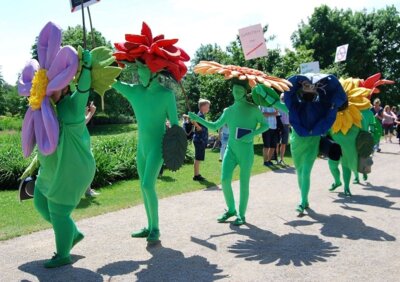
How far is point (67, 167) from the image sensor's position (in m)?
4.11

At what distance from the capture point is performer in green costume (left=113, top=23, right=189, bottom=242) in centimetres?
483

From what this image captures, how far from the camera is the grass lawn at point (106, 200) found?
5.77m

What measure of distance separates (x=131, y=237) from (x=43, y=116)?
199 centimetres

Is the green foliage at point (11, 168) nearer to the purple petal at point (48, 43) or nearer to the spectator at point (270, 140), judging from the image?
the purple petal at point (48, 43)

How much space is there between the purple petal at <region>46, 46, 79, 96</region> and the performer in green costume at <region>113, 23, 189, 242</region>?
3.10 ft

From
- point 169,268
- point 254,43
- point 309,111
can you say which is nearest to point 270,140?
point 254,43

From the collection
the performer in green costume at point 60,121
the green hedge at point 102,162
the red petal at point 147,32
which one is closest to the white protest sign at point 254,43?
the green hedge at point 102,162

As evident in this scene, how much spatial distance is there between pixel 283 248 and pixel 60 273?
2.35 meters

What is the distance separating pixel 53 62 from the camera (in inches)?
156

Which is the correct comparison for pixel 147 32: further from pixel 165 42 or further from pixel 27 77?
pixel 27 77

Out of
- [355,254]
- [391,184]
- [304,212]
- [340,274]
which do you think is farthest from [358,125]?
[340,274]

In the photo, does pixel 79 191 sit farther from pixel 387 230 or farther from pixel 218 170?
pixel 218 170

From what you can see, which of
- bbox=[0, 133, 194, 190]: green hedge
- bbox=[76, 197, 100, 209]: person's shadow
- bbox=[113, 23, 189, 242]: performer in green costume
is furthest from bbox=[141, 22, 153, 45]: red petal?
bbox=[0, 133, 194, 190]: green hedge

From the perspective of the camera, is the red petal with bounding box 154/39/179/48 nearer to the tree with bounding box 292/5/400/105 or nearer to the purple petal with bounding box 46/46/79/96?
the purple petal with bounding box 46/46/79/96
